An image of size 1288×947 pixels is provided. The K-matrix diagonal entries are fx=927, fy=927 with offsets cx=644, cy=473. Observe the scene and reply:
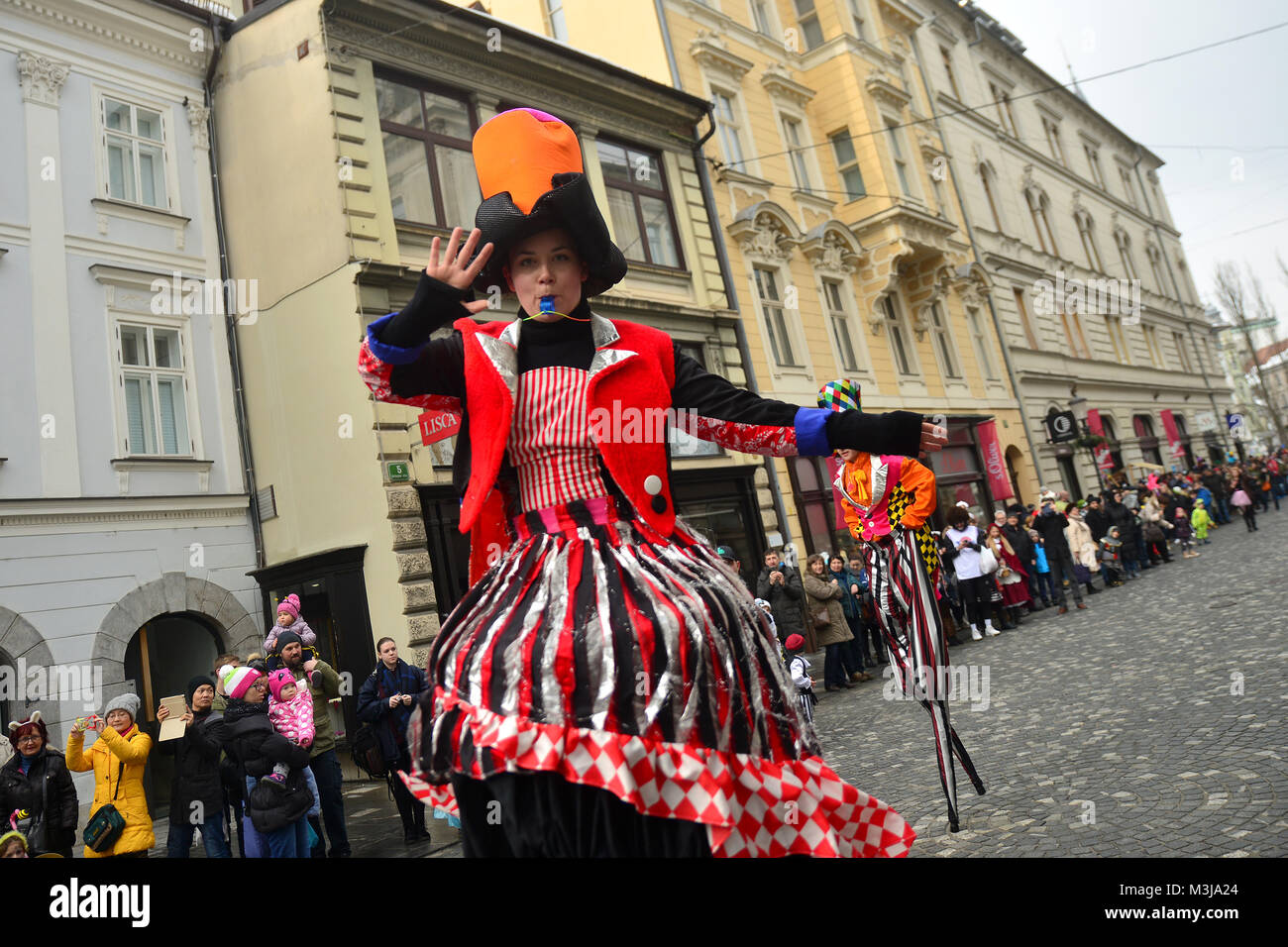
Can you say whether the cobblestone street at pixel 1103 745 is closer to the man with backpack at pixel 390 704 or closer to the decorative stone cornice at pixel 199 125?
the man with backpack at pixel 390 704

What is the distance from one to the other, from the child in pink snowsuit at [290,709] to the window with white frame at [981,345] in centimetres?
2122

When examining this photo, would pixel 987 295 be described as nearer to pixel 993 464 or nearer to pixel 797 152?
pixel 993 464

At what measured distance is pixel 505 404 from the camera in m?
2.19

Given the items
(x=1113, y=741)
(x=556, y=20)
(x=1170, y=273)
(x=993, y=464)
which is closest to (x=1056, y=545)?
(x=993, y=464)

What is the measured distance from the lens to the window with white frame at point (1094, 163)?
119ft

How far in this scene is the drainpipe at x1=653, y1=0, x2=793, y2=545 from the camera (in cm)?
1636

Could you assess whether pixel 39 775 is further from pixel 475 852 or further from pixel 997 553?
pixel 997 553

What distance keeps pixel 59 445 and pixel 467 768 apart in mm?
10765

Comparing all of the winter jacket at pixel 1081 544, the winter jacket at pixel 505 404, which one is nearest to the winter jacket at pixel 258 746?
the winter jacket at pixel 505 404

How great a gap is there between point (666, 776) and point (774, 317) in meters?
17.0

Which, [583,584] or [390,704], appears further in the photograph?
[390,704]

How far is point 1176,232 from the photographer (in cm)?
4334
